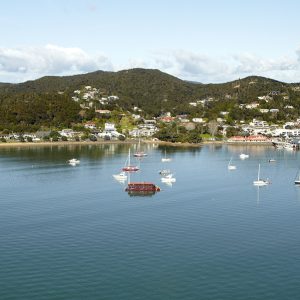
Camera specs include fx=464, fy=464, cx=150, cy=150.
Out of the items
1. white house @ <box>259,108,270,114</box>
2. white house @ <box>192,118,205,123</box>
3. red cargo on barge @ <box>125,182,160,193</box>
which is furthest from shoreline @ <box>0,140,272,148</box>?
red cargo on barge @ <box>125,182,160,193</box>

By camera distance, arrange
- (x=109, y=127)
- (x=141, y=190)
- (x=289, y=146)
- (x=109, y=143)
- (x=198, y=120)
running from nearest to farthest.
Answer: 1. (x=141, y=190)
2. (x=289, y=146)
3. (x=109, y=143)
4. (x=109, y=127)
5. (x=198, y=120)

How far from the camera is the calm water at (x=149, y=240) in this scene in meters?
21.7

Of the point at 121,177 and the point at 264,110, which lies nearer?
the point at 121,177

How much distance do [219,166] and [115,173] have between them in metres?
16.8

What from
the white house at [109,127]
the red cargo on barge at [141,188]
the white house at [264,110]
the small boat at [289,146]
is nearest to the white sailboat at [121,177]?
the red cargo on barge at [141,188]

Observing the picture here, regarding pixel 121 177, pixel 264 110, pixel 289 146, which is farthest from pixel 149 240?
pixel 264 110

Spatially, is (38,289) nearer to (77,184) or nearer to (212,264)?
(212,264)

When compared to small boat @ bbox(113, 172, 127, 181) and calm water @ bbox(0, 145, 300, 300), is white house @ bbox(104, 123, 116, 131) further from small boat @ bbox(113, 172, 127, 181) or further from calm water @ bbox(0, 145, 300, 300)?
calm water @ bbox(0, 145, 300, 300)

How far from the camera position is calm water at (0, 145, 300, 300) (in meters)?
21.7

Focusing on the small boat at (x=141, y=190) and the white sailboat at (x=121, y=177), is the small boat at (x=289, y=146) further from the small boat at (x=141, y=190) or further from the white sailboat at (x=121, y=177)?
the small boat at (x=141, y=190)

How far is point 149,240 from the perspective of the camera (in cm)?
2897

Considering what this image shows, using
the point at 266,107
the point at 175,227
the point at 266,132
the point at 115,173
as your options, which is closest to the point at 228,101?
the point at 266,107

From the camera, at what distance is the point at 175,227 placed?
32.1 m

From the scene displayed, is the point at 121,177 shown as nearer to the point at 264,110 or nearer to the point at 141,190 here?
the point at 141,190
